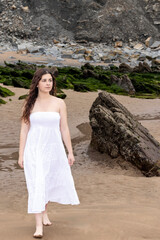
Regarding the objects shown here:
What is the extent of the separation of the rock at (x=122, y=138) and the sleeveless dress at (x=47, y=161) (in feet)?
12.0

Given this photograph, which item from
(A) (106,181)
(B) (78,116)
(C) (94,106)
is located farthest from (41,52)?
(A) (106,181)

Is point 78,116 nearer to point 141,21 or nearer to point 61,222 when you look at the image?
point 61,222

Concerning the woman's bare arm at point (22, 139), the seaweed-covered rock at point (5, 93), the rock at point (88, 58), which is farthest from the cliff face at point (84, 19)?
the woman's bare arm at point (22, 139)

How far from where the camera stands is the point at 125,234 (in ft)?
14.8

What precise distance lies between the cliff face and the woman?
4977 cm

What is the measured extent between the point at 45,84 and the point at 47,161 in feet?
2.80

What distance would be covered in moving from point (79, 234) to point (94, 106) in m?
5.68

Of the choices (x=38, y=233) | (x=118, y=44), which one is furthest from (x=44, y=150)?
(x=118, y=44)

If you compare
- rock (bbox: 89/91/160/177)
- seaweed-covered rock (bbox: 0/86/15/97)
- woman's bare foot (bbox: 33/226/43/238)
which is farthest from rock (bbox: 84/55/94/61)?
woman's bare foot (bbox: 33/226/43/238)

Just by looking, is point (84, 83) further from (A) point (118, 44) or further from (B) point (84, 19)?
(B) point (84, 19)

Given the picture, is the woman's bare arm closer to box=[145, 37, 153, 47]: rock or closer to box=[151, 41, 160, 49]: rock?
box=[151, 41, 160, 49]: rock

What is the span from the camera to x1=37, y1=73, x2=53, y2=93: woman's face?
179 inches

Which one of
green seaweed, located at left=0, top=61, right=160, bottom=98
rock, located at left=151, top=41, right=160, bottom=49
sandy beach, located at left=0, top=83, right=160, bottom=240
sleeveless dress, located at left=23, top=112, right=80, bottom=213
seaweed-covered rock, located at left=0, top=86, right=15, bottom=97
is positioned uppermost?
sleeveless dress, located at left=23, top=112, right=80, bottom=213

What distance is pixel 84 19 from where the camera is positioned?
58.2m
